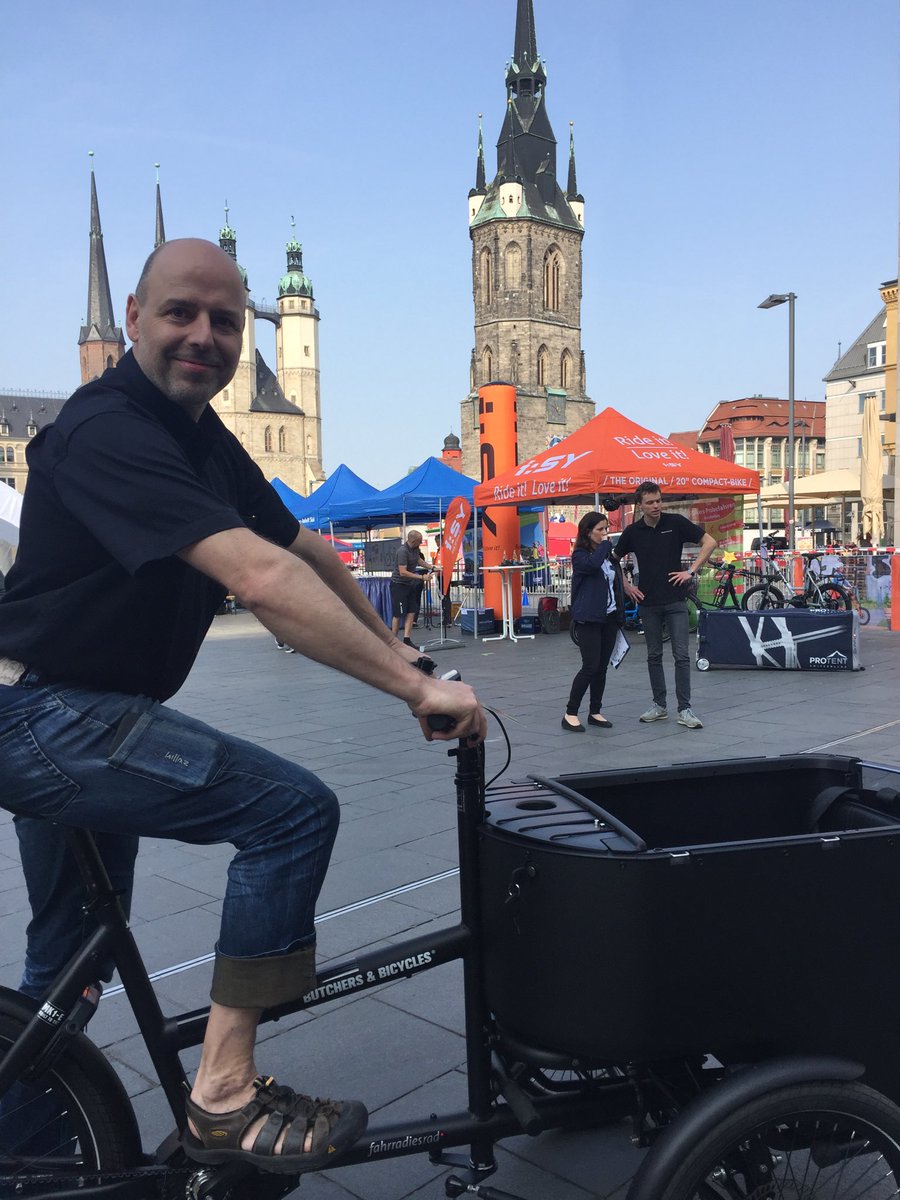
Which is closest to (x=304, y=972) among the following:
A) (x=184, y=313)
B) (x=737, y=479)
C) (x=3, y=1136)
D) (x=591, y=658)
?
(x=3, y=1136)

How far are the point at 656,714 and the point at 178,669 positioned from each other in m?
6.69

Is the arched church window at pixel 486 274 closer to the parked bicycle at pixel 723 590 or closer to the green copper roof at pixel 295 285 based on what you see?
the green copper roof at pixel 295 285

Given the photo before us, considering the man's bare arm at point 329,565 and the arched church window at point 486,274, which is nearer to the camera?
the man's bare arm at point 329,565

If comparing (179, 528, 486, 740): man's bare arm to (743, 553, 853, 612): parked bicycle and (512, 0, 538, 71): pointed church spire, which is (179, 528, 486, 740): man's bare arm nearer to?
(743, 553, 853, 612): parked bicycle

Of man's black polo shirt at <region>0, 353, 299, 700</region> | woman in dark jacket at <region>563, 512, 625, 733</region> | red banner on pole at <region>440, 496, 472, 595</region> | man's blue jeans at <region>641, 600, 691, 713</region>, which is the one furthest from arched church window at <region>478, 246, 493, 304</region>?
man's black polo shirt at <region>0, 353, 299, 700</region>

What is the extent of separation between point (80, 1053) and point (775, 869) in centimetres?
127

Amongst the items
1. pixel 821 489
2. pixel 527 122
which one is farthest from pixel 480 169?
pixel 821 489

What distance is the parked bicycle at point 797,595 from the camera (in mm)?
14336

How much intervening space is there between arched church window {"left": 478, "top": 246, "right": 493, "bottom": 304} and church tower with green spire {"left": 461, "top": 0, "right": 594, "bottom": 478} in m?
0.09

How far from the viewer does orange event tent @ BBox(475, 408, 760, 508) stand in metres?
14.0

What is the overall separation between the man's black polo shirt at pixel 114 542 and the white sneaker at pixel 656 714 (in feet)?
21.7

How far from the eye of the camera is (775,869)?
1.70m

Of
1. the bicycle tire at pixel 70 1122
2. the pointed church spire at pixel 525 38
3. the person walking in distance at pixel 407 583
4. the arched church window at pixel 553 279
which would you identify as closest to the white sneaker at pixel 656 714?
the bicycle tire at pixel 70 1122

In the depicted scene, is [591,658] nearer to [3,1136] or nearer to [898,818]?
[898,818]
